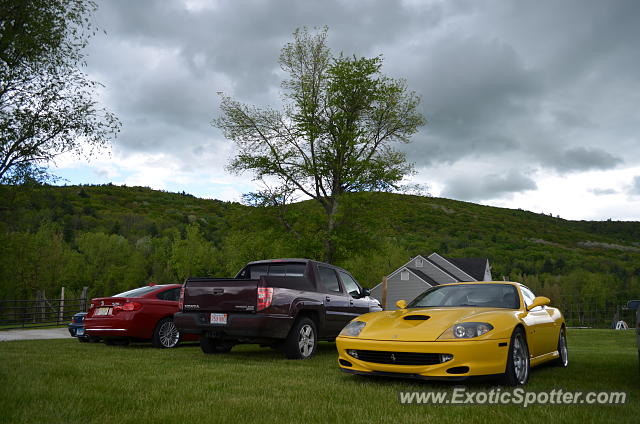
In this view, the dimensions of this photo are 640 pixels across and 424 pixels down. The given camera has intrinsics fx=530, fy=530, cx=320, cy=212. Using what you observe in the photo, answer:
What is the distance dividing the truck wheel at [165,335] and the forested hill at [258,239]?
Answer: 10.8 meters

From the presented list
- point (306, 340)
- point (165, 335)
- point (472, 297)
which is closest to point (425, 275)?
point (165, 335)

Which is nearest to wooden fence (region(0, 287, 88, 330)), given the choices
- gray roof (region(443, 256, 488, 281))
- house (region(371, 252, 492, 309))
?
house (region(371, 252, 492, 309))

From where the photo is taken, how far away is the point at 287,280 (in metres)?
9.80

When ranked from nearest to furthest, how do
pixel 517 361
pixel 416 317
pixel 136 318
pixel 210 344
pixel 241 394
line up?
1. pixel 241 394
2. pixel 517 361
3. pixel 416 317
4. pixel 210 344
5. pixel 136 318

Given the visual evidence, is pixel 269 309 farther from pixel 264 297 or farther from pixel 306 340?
pixel 306 340

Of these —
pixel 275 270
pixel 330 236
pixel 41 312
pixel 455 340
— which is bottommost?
pixel 41 312

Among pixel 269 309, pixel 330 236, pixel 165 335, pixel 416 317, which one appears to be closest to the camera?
pixel 416 317

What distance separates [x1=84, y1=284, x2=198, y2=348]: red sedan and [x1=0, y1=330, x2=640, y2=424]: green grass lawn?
8.81 feet

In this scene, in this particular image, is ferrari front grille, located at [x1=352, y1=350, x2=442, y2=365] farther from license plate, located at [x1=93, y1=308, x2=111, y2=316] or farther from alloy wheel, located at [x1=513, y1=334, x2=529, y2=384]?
license plate, located at [x1=93, y1=308, x2=111, y2=316]

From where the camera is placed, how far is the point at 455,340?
598 cm

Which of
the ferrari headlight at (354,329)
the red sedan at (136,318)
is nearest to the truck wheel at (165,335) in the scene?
the red sedan at (136,318)

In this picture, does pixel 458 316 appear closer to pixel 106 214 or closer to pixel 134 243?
pixel 134 243

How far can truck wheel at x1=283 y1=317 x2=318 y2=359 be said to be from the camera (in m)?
9.48

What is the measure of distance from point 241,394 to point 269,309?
342 cm
